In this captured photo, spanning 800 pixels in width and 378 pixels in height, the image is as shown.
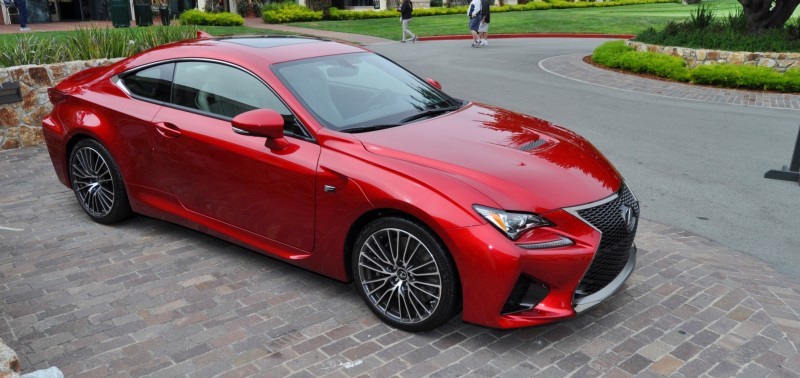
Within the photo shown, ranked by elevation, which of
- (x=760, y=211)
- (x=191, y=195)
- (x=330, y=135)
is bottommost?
(x=760, y=211)

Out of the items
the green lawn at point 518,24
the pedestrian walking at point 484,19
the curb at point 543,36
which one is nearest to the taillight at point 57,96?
the pedestrian walking at point 484,19

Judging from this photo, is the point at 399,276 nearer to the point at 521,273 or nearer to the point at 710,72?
the point at 521,273

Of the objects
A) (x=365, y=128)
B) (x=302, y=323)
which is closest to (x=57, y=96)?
(x=365, y=128)

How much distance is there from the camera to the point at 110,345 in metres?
4.14

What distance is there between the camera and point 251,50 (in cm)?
517

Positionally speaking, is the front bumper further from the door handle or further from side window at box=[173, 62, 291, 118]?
the door handle

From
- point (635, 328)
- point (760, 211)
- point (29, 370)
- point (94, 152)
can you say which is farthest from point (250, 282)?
point (760, 211)

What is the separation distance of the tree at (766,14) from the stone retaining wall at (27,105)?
16015 mm

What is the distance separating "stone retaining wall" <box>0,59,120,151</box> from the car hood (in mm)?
6429

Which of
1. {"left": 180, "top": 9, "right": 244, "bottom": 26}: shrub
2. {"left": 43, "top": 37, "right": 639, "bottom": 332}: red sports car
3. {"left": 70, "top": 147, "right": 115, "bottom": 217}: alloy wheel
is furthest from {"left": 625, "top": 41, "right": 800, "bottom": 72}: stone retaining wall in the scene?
{"left": 180, "top": 9, "right": 244, "bottom": 26}: shrub

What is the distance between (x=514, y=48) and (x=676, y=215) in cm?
1752

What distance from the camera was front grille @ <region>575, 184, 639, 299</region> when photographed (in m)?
4.09

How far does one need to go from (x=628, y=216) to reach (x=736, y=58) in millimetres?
13672

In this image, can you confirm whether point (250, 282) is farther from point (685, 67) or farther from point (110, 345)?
point (685, 67)
